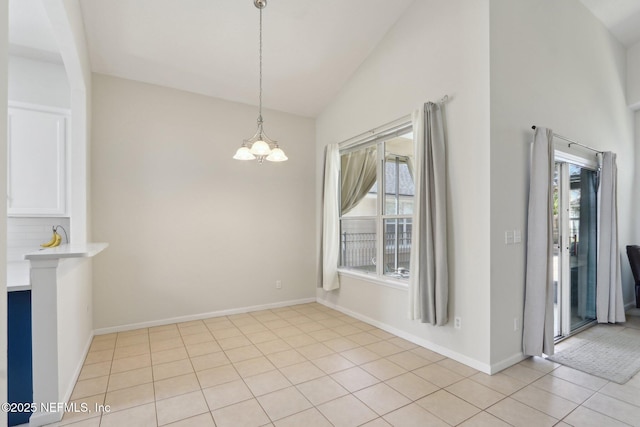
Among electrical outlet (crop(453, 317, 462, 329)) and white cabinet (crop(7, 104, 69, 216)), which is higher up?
white cabinet (crop(7, 104, 69, 216))

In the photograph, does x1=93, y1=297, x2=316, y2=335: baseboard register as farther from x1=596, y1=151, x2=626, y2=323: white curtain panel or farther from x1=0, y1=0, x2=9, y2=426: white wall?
x1=596, y1=151, x2=626, y2=323: white curtain panel

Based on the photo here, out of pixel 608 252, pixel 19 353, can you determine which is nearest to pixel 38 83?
pixel 19 353

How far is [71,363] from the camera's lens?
2.50 m

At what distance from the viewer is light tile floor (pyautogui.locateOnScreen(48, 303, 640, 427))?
2.11 m

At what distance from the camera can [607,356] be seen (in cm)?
304

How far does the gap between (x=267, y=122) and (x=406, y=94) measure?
220 cm

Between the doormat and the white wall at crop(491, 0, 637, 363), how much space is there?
0.60 meters

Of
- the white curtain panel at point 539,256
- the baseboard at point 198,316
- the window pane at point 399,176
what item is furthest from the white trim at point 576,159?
the baseboard at point 198,316

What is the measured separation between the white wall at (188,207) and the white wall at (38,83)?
1.04 ft

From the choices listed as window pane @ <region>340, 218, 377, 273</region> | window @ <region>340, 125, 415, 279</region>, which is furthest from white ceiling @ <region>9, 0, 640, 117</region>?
window pane @ <region>340, 218, 377, 273</region>

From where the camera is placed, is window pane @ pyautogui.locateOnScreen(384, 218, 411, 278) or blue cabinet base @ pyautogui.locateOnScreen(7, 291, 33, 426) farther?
window pane @ pyautogui.locateOnScreen(384, 218, 411, 278)

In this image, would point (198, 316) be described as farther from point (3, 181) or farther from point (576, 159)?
point (576, 159)

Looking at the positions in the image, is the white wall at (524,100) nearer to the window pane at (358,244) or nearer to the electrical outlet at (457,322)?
the electrical outlet at (457,322)

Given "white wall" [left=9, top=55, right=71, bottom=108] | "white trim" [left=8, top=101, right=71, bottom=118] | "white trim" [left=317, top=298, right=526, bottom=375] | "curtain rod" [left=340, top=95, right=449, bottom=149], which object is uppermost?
"white wall" [left=9, top=55, right=71, bottom=108]
